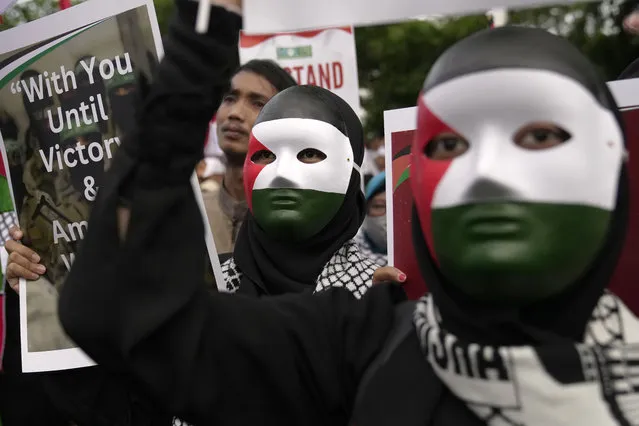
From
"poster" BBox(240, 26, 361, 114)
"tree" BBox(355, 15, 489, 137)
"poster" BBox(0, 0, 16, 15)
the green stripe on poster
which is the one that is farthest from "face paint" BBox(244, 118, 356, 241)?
"tree" BBox(355, 15, 489, 137)

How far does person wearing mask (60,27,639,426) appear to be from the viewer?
55.7 inches

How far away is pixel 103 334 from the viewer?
1.45 meters

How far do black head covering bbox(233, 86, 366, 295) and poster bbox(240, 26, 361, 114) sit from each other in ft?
6.25

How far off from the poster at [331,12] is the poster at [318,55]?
3.14 metres

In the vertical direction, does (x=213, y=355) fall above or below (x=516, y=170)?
below

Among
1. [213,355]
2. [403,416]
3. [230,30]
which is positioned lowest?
[403,416]

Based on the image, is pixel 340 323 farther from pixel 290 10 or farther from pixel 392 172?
pixel 392 172

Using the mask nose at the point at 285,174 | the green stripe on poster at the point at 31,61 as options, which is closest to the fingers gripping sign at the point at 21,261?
the green stripe on poster at the point at 31,61

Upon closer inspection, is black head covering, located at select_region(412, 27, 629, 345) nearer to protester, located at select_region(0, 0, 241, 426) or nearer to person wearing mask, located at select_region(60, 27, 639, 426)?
person wearing mask, located at select_region(60, 27, 639, 426)

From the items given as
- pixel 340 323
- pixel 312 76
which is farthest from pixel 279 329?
pixel 312 76

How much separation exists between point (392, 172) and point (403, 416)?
126 centimetres

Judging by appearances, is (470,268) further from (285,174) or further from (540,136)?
(285,174)

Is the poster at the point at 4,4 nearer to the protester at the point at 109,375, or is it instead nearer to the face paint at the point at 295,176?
the protester at the point at 109,375

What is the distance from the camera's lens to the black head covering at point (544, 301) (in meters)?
1.47
